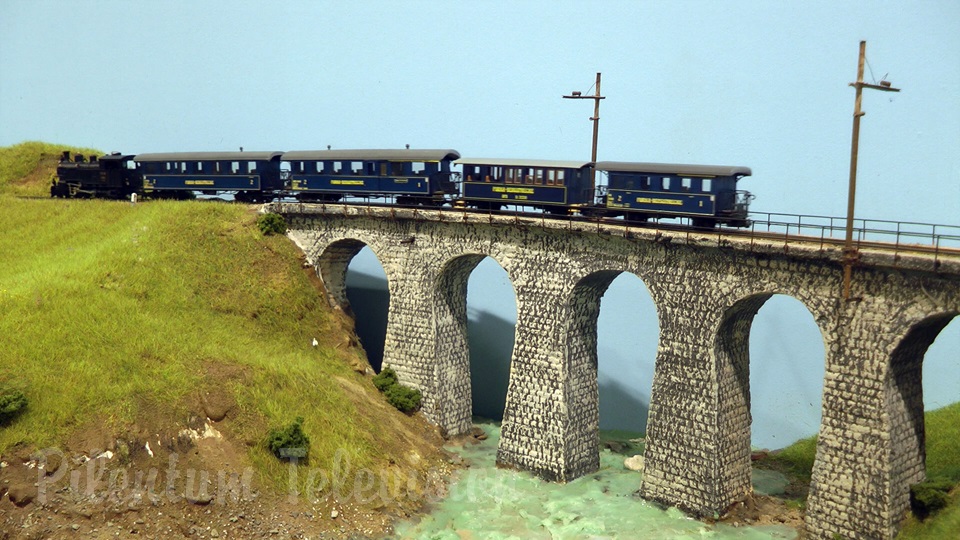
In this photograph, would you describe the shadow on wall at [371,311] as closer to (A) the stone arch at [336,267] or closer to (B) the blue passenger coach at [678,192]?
(A) the stone arch at [336,267]

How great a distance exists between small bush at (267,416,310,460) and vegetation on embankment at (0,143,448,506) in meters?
0.34

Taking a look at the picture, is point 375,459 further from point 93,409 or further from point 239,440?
point 93,409

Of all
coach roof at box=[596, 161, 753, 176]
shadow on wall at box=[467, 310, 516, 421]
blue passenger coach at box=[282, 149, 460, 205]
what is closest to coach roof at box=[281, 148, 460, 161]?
blue passenger coach at box=[282, 149, 460, 205]

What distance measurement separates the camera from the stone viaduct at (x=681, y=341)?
27375 millimetres

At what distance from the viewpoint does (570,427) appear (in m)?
35.7

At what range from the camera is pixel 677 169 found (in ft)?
110

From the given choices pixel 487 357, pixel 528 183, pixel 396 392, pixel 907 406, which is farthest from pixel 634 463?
pixel 528 183

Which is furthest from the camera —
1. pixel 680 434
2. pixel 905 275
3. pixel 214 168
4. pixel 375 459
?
pixel 214 168

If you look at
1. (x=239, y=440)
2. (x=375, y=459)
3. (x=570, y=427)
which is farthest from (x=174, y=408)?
(x=570, y=427)

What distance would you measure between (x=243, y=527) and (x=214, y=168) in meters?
24.3

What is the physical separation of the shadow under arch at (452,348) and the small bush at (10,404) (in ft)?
56.6

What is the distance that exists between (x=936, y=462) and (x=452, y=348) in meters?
20.7

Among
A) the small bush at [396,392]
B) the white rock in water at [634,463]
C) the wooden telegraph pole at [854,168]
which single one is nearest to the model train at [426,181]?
the wooden telegraph pole at [854,168]

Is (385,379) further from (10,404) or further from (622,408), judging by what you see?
(10,404)
